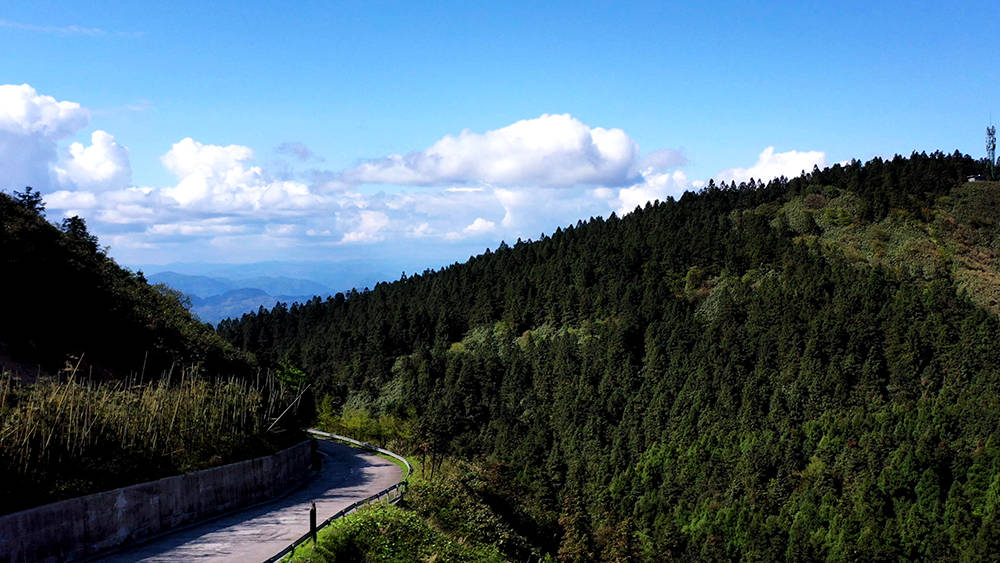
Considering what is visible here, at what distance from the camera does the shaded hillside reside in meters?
35.3

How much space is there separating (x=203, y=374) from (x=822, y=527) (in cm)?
3808

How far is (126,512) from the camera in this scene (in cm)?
2150

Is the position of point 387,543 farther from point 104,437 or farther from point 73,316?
point 73,316

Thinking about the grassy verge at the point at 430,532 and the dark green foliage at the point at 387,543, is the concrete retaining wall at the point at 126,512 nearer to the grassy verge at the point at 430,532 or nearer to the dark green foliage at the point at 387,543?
the dark green foliage at the point at 387,543

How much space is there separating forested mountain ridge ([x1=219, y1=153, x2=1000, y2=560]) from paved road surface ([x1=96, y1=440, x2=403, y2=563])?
547 cm

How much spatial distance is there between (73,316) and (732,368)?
4540 centimetres

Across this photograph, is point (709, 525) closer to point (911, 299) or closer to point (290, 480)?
point (911, 299)

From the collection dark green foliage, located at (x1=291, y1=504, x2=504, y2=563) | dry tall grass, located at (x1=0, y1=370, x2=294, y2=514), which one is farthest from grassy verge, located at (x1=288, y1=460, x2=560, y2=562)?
dry tall grass, located at (x1=0, y1=370, x2=294, y2=514)

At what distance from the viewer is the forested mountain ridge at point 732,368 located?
4478 cm

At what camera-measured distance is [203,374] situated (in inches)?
1569

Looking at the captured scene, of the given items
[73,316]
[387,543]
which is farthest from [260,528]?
[73,316]

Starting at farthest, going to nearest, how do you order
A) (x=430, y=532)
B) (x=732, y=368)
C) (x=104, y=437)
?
(x=732, y=368) → (x=104, y=437) → (x=430, y=532)

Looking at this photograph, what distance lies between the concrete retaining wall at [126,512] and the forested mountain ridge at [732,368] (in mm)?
11583

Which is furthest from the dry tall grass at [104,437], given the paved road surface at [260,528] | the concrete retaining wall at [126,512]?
the paved road surface at [260,528]
